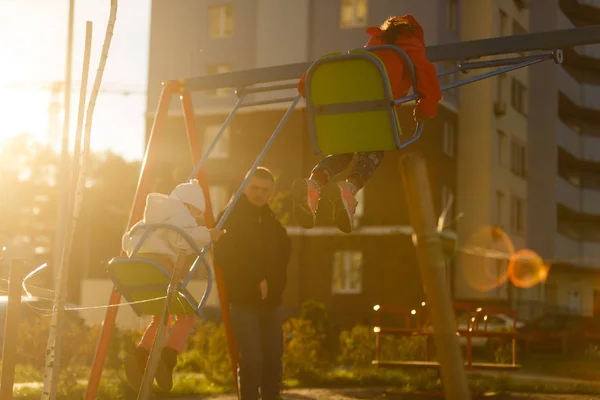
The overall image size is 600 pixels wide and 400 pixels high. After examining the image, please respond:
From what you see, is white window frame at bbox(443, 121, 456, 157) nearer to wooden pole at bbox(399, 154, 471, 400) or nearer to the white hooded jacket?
the white hooded jacket

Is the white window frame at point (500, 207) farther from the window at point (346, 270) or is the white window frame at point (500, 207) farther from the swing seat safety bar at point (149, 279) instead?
the swing seat safety bar at point (149, 279)

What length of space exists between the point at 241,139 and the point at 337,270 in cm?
673

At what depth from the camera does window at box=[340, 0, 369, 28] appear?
127 ft

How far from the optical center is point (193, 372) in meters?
15.5

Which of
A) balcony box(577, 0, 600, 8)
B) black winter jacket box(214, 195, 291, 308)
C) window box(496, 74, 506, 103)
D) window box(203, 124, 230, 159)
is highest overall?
balcony box(577, 0, 600, 8)

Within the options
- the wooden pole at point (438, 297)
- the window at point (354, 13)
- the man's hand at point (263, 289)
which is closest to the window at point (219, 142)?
the window at point (354, 13)

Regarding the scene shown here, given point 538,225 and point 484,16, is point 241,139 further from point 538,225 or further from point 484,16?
point 538,225

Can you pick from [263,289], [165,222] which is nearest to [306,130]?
[263,289]

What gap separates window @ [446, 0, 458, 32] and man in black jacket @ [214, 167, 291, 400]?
3268 centimetres

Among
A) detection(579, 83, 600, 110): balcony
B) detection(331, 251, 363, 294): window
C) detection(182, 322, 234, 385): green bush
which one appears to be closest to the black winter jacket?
detection(182, 322, 234, 385): green bush

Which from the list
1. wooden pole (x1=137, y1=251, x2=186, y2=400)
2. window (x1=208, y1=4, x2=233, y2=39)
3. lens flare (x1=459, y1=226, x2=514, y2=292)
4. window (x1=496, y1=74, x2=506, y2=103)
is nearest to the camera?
wooden pole (x1=137, y1=251, x2=186, y2=400)

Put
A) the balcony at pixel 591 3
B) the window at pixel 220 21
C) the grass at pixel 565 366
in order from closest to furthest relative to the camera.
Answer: the grass at pixel 565 366, the window at pixel 220 21, the balcony at pixel 591 3

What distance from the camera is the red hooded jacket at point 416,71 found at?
6297mm

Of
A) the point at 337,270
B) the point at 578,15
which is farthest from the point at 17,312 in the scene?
the point at 578,15
